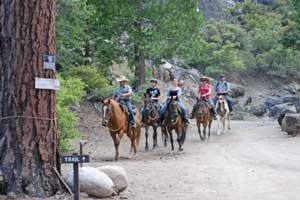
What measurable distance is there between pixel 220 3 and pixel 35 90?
6146 centimetres

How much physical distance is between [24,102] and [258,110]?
37.1 m

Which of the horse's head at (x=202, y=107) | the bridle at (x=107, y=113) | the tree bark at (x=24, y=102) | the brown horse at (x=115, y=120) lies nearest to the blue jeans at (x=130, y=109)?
the brown horse at (x=115, y=120)

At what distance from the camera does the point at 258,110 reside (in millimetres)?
44656

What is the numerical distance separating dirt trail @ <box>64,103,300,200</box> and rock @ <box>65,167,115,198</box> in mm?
719

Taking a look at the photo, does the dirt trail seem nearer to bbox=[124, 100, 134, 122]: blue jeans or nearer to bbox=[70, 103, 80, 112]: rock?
bbox=[124, 100, 134, 122]: blue jeans

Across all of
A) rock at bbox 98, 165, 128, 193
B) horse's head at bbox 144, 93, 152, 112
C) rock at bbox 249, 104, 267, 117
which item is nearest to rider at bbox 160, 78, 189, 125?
horse's head at bbox 144, 93, 152, 112

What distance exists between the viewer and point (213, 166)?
1466cm

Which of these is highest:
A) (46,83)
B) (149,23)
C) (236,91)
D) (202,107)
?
(149,23)

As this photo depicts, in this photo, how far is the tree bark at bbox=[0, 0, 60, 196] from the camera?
8906 mm

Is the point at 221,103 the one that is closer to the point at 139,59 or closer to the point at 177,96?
the point at 139,59

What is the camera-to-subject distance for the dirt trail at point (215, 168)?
10.6 m

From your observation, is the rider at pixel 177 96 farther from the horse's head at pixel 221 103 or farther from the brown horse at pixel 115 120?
the horse's head at pixel 221 103

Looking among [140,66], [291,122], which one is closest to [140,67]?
[140,66]

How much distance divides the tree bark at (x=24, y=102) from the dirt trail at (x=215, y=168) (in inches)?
77.4
